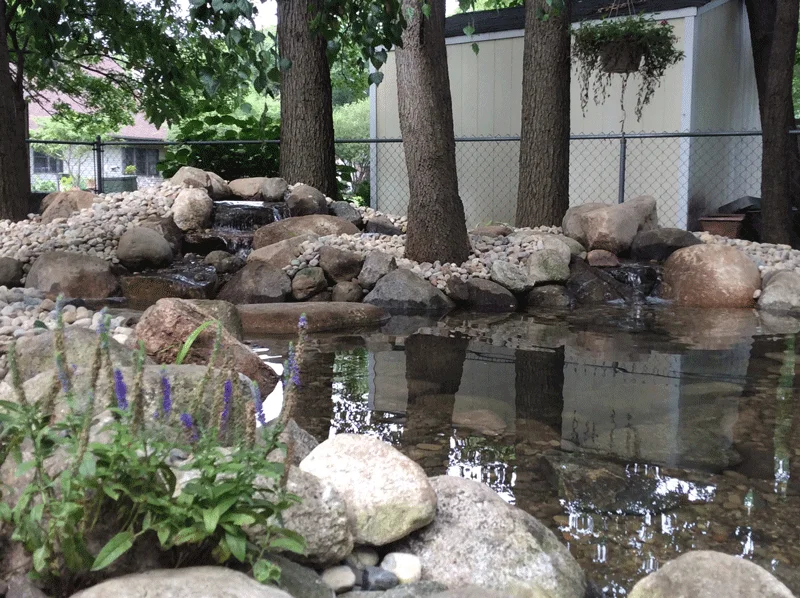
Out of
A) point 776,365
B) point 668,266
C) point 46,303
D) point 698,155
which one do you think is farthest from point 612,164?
point 46,303

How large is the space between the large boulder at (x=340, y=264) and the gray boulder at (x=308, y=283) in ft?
0.32

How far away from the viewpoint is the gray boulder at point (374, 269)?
823 cm

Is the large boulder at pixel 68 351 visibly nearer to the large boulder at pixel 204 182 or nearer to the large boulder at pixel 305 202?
the large boulder at pixel 305 202

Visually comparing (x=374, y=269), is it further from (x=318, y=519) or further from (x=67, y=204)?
(x=318, y=519)

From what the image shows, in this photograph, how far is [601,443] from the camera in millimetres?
3857

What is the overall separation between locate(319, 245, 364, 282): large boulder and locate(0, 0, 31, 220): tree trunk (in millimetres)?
3279

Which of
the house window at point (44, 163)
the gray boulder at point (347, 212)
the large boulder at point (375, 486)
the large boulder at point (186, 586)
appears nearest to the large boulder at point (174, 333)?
the large boulder at point (375, 486)

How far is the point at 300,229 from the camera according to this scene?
31.1 ft

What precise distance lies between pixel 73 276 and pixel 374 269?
2679 mm

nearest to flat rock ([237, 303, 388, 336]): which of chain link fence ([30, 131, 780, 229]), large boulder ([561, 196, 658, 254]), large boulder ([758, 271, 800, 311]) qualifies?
large boulder ([561, 196, 658, 254])

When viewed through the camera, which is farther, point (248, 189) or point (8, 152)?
point (248, 189)

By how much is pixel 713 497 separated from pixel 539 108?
7.26 m

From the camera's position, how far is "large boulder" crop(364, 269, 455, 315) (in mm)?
7871

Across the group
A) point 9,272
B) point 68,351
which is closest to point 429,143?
point 9,272
